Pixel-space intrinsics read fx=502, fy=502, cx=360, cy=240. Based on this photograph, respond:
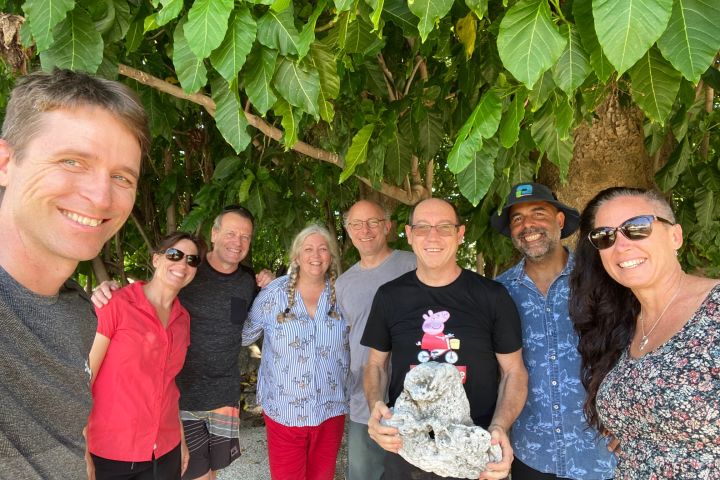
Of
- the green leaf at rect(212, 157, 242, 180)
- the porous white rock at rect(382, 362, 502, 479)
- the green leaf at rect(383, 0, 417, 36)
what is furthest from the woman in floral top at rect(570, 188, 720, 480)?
the green leaf at rect(212, 157, 242, 180)

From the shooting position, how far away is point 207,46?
4.05ft

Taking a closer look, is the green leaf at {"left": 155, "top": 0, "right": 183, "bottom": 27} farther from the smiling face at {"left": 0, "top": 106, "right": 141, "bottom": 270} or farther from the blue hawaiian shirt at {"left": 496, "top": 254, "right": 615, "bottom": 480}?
the blue hawaiian shirt at {"left": 496, "top": 254, "right": 615, "bottom": 480}

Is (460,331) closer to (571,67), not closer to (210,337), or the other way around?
(571,67)

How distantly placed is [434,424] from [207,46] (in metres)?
1.38

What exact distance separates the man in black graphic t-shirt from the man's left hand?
7 cm

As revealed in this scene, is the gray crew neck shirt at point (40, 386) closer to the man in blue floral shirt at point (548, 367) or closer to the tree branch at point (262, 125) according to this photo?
the tree branch at point (262, 125)

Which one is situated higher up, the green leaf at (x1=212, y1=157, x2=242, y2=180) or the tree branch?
the tree branch

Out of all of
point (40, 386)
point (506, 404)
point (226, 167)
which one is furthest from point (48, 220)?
point (226, 167)

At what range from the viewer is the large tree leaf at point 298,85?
4.78 feet

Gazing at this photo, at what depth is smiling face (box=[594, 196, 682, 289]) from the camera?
1.54 m

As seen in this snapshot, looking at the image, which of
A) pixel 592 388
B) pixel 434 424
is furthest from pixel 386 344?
pixel 592 388

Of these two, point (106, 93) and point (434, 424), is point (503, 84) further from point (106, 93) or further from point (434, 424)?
point (434, 424)

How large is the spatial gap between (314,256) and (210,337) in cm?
77

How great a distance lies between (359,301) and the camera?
275 cm
